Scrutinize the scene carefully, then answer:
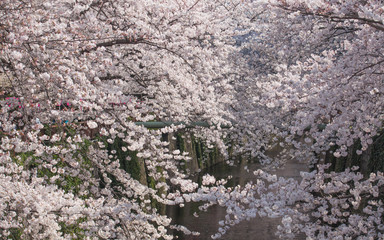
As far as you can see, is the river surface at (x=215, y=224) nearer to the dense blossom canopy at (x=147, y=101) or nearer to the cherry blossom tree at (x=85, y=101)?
the cherry blossom tree at (x=85, y=101)

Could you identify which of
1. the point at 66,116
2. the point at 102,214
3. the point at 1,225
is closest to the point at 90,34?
the point at 66,116

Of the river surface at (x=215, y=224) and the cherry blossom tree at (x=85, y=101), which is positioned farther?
the river surface at (x=215, y=224)

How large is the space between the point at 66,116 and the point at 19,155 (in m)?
1.62

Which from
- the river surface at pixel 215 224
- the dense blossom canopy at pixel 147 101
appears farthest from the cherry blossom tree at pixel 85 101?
the river surface at pixel 215 224

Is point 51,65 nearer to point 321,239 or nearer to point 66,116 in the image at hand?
point 66,116

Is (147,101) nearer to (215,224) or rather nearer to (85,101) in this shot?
(85,101)

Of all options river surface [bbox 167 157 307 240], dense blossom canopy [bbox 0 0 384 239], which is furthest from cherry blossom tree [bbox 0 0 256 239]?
river surface [bbox 167 157 307 240]

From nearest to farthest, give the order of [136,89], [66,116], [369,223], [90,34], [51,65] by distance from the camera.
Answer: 1. [51,65]
2. [369,223]
3. [66,116]
4. [90,34]
5. [136,89]

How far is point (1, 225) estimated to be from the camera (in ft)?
21.1

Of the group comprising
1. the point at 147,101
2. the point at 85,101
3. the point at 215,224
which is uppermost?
the point at 147,101

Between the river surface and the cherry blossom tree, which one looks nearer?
the cherry blossom tree

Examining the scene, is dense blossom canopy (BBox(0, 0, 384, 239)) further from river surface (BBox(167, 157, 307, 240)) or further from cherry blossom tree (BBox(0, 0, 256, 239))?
river surface (BBox(167, 157, 307, 240))

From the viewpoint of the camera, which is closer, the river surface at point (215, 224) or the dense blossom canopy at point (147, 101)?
the dense blossom canopy at point (147, 101)

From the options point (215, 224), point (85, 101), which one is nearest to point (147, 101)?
point (85, 101)
